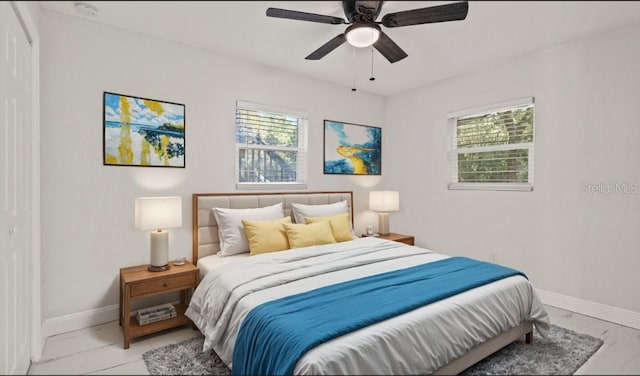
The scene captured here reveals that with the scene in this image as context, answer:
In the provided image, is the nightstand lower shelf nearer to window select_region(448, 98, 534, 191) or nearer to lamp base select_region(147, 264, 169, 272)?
lamp base select_region(147, 264, 169, 272)

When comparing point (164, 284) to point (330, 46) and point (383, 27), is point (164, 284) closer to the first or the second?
point (330, 46)

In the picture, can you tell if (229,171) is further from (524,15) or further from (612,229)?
(612,229)

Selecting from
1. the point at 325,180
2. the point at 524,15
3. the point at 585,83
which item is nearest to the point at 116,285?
the point at 325,180

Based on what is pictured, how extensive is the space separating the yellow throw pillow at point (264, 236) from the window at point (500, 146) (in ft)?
5.53

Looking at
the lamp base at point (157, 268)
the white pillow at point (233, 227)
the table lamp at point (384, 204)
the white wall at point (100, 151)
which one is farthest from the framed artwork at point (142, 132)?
the table lamp at point (384, 204)

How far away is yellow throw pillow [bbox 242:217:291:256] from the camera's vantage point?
8.47 ft

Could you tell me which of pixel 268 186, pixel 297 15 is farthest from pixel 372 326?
pixel 268 186

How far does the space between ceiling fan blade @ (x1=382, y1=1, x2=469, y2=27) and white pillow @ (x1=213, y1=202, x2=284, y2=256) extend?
1.94 m

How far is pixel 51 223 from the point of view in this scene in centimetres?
211

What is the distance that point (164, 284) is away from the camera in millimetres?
2240

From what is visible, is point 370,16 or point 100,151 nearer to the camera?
point 370,16

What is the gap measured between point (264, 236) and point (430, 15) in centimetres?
199

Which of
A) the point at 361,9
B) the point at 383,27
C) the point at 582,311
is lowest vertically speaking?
the point at 582,311

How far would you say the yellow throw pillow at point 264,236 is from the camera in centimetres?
258
